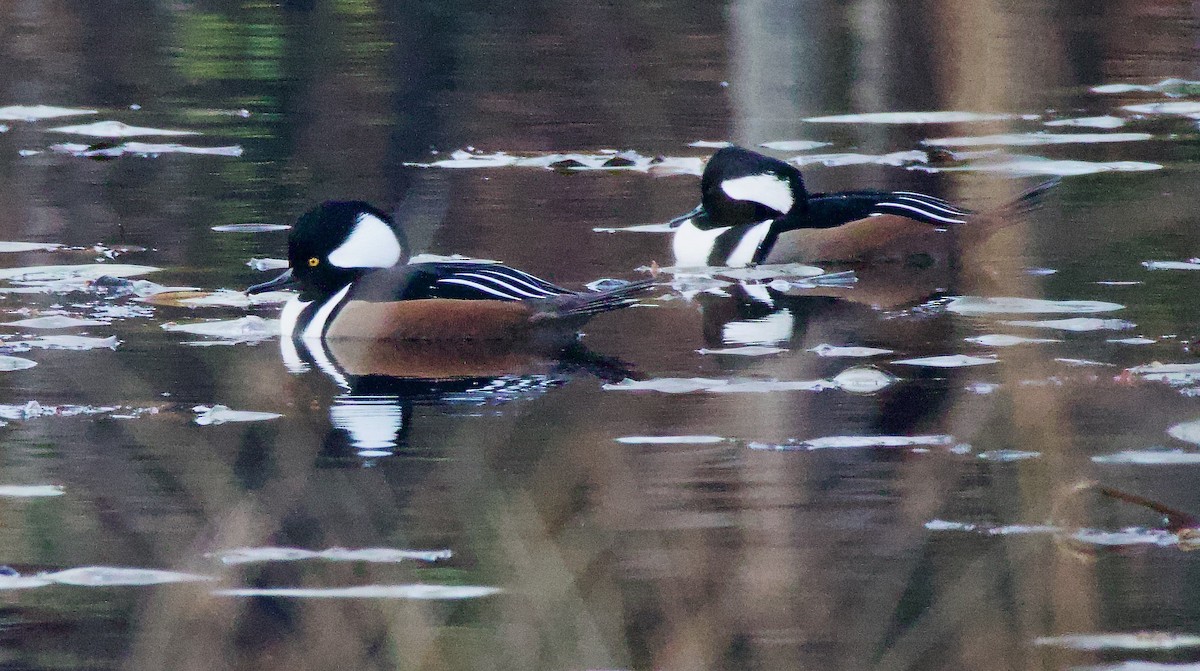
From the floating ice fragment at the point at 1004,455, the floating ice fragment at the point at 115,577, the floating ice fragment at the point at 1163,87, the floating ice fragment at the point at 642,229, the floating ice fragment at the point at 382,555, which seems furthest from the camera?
the floating ice fragment at the point at 1163,87

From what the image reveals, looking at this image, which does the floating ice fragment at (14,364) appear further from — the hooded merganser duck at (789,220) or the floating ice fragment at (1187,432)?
the floating ice fragment at (1187,432)

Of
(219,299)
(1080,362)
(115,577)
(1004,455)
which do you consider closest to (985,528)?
(1004,455)

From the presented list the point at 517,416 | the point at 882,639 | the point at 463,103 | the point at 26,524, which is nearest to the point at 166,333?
the point at 517,416

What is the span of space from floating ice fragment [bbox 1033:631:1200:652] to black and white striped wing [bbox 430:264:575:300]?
3.90 metres

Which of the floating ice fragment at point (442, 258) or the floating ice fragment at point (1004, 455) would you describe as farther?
the floating ice fragment at point (442, 258)

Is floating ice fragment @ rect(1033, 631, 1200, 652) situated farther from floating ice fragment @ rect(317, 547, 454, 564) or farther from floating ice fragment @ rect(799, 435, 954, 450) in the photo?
floating ice fragment @ rect(799, 435, 954, 450)

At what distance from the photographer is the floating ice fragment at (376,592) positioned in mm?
5020

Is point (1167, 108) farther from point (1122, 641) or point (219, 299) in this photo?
point (1122, 641)

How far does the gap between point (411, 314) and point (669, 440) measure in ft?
7.01

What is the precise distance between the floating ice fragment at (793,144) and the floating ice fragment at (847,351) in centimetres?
490

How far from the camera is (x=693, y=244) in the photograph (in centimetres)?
1030

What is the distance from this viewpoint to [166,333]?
8266mm

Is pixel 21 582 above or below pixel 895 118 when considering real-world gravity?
above

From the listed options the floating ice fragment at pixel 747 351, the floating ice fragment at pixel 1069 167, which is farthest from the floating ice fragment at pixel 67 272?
the floating ice fragment at pixel 1069 167
